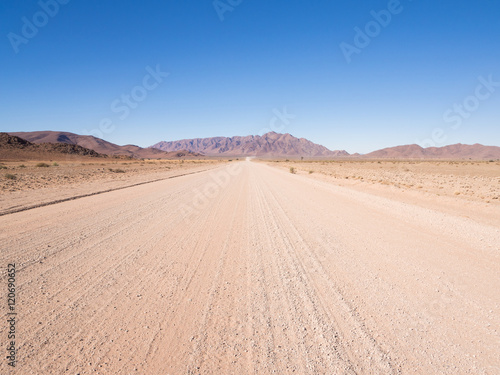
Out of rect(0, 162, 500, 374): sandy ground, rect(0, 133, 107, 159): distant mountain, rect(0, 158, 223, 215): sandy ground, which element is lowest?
rect(0, 158, 223, 215): sandy ground

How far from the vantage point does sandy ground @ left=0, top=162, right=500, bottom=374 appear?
2373mm

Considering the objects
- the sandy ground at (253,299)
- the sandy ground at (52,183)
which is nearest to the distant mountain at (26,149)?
the sandy ground at (52,183)

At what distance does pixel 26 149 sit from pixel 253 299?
103521 millimetres

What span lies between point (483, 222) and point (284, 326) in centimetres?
858

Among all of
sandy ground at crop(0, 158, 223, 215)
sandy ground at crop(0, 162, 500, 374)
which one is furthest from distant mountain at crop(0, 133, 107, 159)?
sandy ground at crop(0, 162, 500, 374)

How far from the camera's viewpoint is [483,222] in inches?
312

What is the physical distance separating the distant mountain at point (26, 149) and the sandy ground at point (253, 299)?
86.3 meters

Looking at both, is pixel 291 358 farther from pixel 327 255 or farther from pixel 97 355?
pixel 327 255

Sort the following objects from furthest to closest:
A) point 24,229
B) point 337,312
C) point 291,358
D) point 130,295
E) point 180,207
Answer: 1. point 180,207
2. point 24,229
3. point 130,295
4. point 337,312
5. point 291,358

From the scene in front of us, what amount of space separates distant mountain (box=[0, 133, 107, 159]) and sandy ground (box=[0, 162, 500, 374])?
8634 centimetres

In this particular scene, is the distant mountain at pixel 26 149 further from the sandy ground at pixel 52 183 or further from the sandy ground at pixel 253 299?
the sandy ground at pixel 253 299

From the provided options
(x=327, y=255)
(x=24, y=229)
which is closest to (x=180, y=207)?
(x=24, y=229)

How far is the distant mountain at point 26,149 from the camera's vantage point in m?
71.2

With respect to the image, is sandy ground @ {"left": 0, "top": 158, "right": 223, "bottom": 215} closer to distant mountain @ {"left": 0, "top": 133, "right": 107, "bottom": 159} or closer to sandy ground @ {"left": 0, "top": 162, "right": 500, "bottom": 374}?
sandy ground @ {"left": 0, "top": 162, "right": 500, "bottom": 374}
